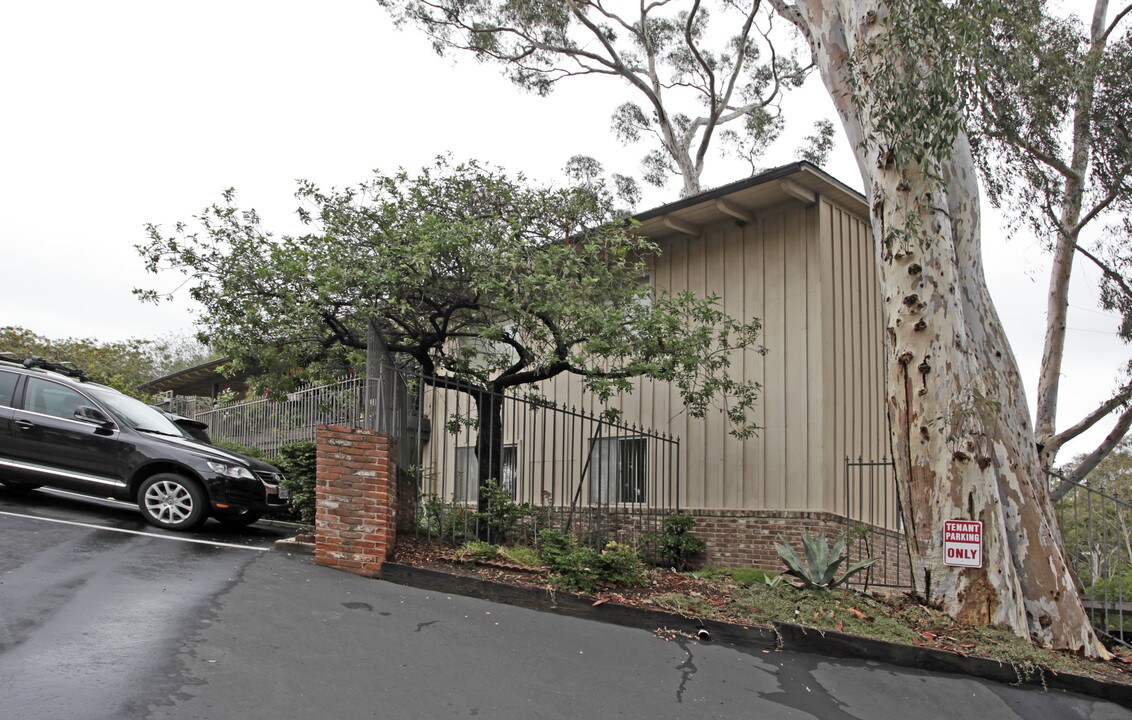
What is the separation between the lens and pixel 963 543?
8.42 meters

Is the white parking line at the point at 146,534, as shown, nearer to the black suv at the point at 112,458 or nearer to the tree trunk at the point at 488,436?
the black suv at the point at 112,458

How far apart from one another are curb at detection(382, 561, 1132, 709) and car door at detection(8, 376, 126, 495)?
380 cm

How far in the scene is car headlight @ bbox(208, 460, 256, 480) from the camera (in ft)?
33.8

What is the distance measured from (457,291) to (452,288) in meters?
0.09

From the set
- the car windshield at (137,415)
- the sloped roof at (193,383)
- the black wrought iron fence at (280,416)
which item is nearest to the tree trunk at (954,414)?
the black wrought iron fence at (280,416)

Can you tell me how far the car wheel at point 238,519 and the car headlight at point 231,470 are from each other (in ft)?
A: 1.51

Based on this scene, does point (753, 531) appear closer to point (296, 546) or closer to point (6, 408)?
point (296, 546)

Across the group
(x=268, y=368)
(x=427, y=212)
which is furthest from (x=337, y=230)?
(x=268, y=368)

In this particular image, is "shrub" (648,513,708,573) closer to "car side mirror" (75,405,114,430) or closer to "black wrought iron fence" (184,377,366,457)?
"black wrought iron fence" (184,377,366,457)

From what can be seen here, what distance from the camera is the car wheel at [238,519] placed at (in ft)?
34.8

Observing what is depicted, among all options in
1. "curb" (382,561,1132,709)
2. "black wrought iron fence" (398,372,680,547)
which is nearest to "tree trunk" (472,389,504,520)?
"black wrought iron fence" (398,372,680,547)

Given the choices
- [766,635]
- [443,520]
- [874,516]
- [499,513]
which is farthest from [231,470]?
[874,516]

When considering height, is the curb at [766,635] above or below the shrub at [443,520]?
below

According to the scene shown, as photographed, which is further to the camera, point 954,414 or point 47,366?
point 47,366
